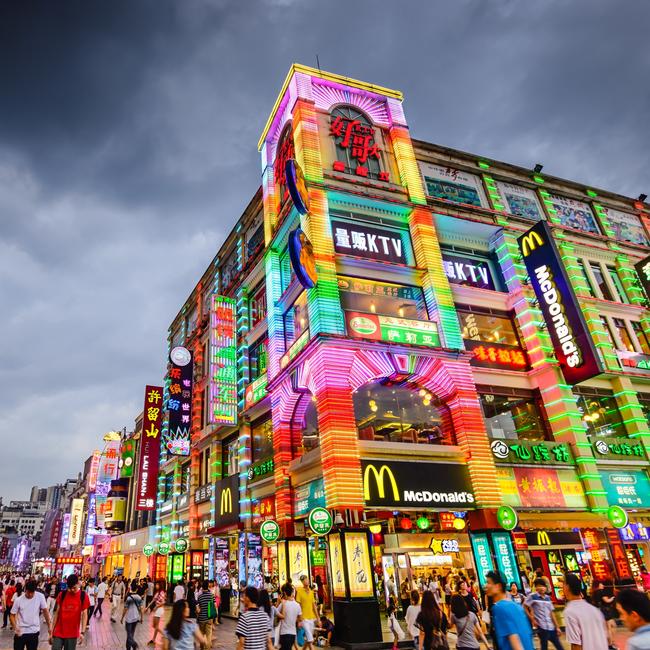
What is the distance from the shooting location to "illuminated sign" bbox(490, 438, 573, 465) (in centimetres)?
2173

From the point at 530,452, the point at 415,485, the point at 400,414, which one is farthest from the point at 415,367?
the point at 530,452

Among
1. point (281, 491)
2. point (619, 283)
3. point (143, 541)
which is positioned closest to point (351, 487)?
point (281, 491)

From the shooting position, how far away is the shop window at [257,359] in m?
28.5

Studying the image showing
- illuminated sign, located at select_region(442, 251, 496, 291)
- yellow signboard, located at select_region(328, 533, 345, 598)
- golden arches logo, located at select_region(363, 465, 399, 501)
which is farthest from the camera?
illuminated sign, located at select_region(442, 251, 496, 291)

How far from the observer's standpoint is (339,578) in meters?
15.8

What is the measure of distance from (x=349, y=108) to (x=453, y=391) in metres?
16.7

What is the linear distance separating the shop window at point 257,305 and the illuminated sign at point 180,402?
729cm

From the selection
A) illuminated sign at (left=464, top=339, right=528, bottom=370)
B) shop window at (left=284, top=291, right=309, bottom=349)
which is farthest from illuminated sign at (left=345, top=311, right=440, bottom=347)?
illuminated sign at (left=464, top=339, right=528, bottom=370)

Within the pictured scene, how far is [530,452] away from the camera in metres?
22.4

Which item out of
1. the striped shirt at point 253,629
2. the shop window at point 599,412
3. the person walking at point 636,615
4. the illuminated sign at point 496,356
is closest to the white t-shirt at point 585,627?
the person walking at point 636,615

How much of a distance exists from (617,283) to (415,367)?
17311 mm

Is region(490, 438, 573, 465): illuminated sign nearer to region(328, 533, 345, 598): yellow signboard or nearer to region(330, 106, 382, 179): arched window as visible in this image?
region(328, 533, 345, 598): yellow signboard

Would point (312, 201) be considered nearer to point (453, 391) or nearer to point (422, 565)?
point (453, 391)

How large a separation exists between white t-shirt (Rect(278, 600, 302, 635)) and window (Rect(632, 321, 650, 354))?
86.7 ft
